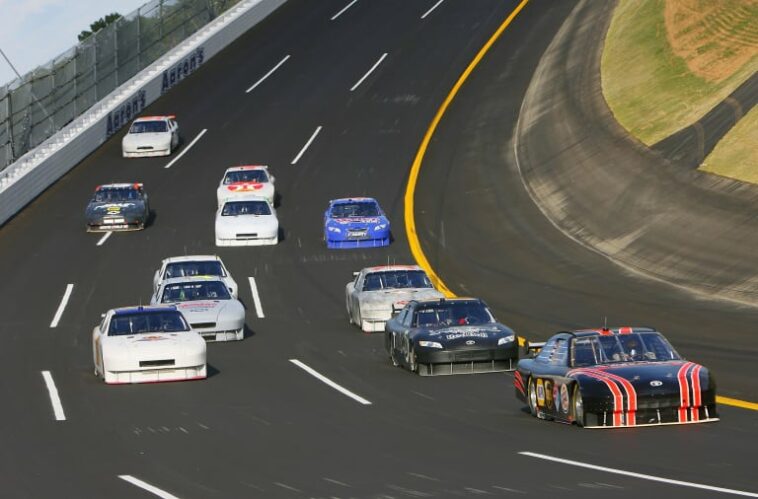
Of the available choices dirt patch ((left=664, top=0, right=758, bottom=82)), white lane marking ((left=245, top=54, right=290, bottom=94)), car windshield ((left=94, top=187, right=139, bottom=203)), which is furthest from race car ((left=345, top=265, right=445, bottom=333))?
white lane marking ((left=245, top=54, right=290, bottom=94))

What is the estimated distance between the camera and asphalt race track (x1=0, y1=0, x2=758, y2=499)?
587 inches

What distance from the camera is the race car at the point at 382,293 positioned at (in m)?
30.2

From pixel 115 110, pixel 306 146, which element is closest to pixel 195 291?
pixel 306 146

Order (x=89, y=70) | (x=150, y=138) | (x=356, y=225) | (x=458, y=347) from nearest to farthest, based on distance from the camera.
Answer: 1. (x=458, y=347)
2. (x=356, y=225)
3. (x=150, y=138)
4. (x=89, y=70)

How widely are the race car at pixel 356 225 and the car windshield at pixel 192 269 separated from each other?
305 inches

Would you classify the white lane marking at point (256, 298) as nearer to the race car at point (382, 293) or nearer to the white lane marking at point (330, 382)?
the race car at point (382, 293)

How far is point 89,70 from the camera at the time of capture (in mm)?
61656

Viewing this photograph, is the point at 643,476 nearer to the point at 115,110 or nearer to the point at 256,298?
the point at 256,298

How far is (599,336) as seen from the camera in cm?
1839

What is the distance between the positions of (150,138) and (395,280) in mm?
26280

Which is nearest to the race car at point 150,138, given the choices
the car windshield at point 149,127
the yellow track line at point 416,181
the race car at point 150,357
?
the car windshield at point 149,127

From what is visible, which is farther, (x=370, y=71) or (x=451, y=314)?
(x=370, y=71)

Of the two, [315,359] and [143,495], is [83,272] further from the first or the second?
[143,495]

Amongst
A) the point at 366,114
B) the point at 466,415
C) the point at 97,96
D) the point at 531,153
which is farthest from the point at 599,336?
the point at 97,96
